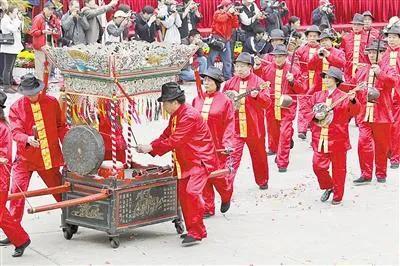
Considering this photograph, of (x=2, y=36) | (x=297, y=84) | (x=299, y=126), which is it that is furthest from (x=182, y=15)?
(x=297, y=84)

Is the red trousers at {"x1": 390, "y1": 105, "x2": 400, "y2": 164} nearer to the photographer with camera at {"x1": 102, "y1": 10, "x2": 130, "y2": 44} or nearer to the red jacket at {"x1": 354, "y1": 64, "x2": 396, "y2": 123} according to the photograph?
the red jacket at {"x1": 354, "y1": 64, "x2": 396, "y2": 123}

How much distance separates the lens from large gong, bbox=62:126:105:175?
1081 centimetres

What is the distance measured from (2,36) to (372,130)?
8.37m

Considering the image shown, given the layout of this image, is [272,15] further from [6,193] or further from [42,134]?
[6,193]

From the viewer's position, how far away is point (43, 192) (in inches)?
423

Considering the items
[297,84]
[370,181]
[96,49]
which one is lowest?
[370,181]

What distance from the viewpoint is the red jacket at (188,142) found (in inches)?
429

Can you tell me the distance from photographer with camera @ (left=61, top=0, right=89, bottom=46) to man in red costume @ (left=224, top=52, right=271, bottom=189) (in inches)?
294

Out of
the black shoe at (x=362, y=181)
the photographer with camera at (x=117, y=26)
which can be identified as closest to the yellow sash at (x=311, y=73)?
the black shoe at (x=362, y=181)

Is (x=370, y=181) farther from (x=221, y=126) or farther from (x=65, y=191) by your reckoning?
(x=65, y=191)

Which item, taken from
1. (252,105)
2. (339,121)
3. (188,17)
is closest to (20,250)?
(252,105)

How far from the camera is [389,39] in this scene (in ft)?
49.0

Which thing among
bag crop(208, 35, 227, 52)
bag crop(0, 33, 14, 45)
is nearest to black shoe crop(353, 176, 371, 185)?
bag crop(0, 33, 14, 45)

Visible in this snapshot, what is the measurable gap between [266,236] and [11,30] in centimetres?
1006
